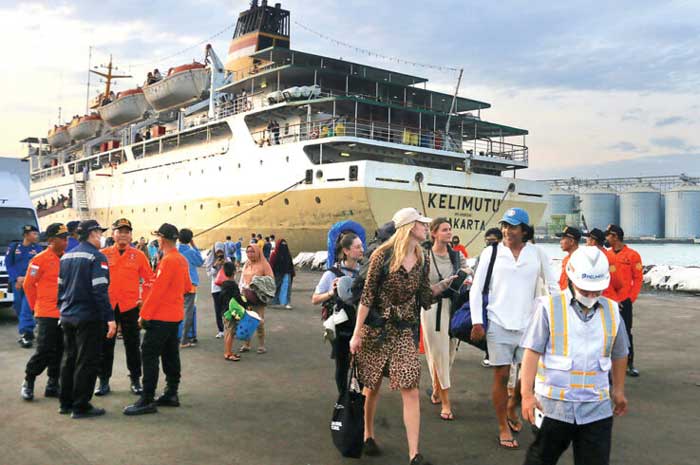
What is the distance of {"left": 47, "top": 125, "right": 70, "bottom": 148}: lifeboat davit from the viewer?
1780 inches

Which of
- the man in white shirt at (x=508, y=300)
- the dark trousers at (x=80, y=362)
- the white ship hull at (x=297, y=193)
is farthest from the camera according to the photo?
the white ship hull at (x=297, y=193)

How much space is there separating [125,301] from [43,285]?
80 cm

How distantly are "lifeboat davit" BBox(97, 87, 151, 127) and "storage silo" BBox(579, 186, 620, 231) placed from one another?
8020 cm

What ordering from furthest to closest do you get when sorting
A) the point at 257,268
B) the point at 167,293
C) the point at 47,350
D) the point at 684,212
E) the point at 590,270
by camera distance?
the point at 684,212, the point at 257,268, the point at 47,350, the point at 167,293, the point at 590,270

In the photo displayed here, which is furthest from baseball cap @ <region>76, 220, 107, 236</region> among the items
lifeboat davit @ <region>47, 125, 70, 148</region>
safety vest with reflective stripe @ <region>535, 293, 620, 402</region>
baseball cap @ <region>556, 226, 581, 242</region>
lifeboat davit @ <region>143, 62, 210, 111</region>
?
lifeboat davit @ <region>47, 125, 70, 148</region>

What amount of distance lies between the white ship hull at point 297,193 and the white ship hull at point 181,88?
4.37 metres

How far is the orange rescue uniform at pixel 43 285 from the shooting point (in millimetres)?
5195

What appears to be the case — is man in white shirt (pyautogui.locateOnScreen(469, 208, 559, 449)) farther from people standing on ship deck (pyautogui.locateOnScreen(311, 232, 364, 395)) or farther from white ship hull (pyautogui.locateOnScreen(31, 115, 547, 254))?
white ship hull (pyautogui.locateOnScreen(31, 115, 547, 254))

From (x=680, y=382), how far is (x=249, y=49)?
28930 millimetres

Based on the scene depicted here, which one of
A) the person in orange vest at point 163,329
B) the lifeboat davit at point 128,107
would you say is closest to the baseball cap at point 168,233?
the person in orange vest at point 163,329

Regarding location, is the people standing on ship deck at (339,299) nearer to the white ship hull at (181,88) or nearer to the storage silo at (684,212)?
the white ship hull at (181,88)

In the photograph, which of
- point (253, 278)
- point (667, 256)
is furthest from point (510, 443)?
point (667, 256)

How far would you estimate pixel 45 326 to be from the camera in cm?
514

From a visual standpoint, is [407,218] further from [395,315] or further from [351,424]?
[351,424]
